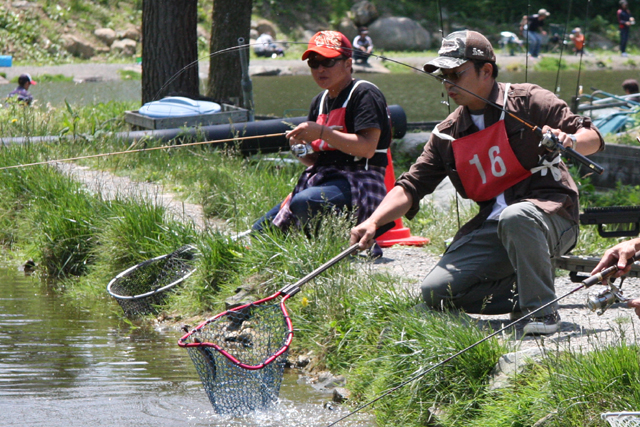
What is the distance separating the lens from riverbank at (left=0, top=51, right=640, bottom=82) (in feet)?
75.0

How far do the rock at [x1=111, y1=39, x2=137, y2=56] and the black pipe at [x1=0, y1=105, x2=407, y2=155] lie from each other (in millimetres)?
20198

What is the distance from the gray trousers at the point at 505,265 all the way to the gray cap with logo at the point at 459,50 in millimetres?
732

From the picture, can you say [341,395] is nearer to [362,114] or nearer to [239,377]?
[239,377]

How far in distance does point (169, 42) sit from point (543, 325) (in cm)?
732

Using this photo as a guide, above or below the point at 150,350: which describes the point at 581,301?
above

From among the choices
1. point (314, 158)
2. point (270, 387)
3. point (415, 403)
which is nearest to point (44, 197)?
point (314, 158)

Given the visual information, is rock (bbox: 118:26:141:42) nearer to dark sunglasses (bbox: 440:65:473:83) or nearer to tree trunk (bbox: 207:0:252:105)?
tree trunk (bbox: 207:0:252:105)

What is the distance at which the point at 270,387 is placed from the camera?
12.9 ft

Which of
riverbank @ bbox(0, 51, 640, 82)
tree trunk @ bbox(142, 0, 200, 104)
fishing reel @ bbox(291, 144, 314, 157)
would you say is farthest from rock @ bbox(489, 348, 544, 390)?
riverbank @ bbox(0, 51, 640, 82)

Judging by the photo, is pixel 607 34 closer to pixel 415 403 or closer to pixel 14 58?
pixel 14 58

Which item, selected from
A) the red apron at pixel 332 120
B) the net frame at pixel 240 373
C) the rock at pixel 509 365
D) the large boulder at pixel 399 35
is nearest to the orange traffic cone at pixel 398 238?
the red apron at pixel 332 120

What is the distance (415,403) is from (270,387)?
662 mm

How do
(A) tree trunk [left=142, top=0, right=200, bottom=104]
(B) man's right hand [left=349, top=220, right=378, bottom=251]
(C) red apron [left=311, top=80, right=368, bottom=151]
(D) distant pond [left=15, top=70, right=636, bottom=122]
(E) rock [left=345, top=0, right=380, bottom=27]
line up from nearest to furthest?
(B) man's right hand [left=349, top=220, right=378, bottom=251] < (C) red apron [left=311, top=80, right=368, bottom=151] < (A) tree trunk [left=142, top=0, right=200, bottom=104] < (D) distant pond [left=15, top=70, right=636, bottom=122] < (E) rock [left=345, top=0, right=380, bottom=27]

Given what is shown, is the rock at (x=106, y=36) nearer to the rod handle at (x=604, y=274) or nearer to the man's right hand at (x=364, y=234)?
the man's right hand at (x=364, y=234)
